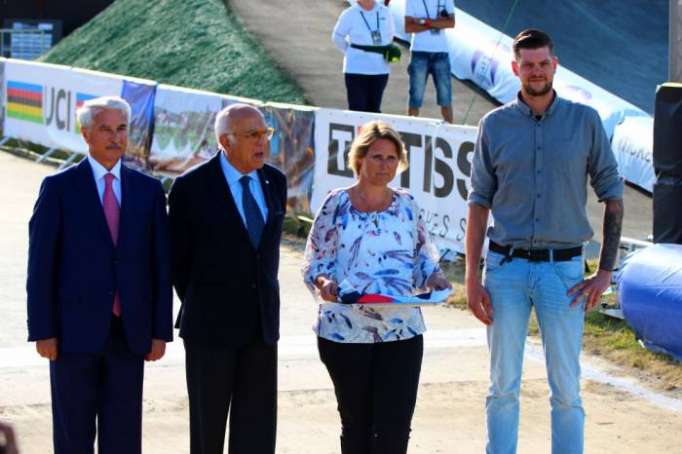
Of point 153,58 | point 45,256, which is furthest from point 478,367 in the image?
point 153,58

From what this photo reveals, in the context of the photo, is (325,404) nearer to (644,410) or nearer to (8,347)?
(644,410)

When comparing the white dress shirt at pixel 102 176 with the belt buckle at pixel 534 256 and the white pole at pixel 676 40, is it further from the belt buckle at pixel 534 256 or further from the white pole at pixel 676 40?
the white pole at pixel 676 40

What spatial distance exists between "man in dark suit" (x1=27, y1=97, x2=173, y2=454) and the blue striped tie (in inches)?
14.7

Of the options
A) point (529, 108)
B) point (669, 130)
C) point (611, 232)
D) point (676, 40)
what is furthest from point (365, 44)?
point (611, 232)

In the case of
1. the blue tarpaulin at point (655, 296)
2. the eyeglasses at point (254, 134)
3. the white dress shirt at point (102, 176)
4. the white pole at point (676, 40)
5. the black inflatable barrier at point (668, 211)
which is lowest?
the blue tarpaulin at point (655, 296)

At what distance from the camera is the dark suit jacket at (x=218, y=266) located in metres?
6.00

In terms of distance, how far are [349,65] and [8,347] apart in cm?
675

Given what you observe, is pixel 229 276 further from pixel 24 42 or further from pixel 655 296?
pixel 24 42

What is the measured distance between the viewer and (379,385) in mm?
5918

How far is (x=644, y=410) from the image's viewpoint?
8609mm

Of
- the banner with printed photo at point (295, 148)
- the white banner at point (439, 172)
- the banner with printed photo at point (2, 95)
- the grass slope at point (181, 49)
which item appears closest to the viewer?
the white banner at point (439, 172)

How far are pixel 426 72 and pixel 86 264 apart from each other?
10.2 meters

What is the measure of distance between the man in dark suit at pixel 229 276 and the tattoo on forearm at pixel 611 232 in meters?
1.49

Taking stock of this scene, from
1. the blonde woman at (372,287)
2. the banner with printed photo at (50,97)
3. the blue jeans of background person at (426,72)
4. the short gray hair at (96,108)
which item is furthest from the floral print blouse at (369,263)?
the banner with printed photo at (50,97)
